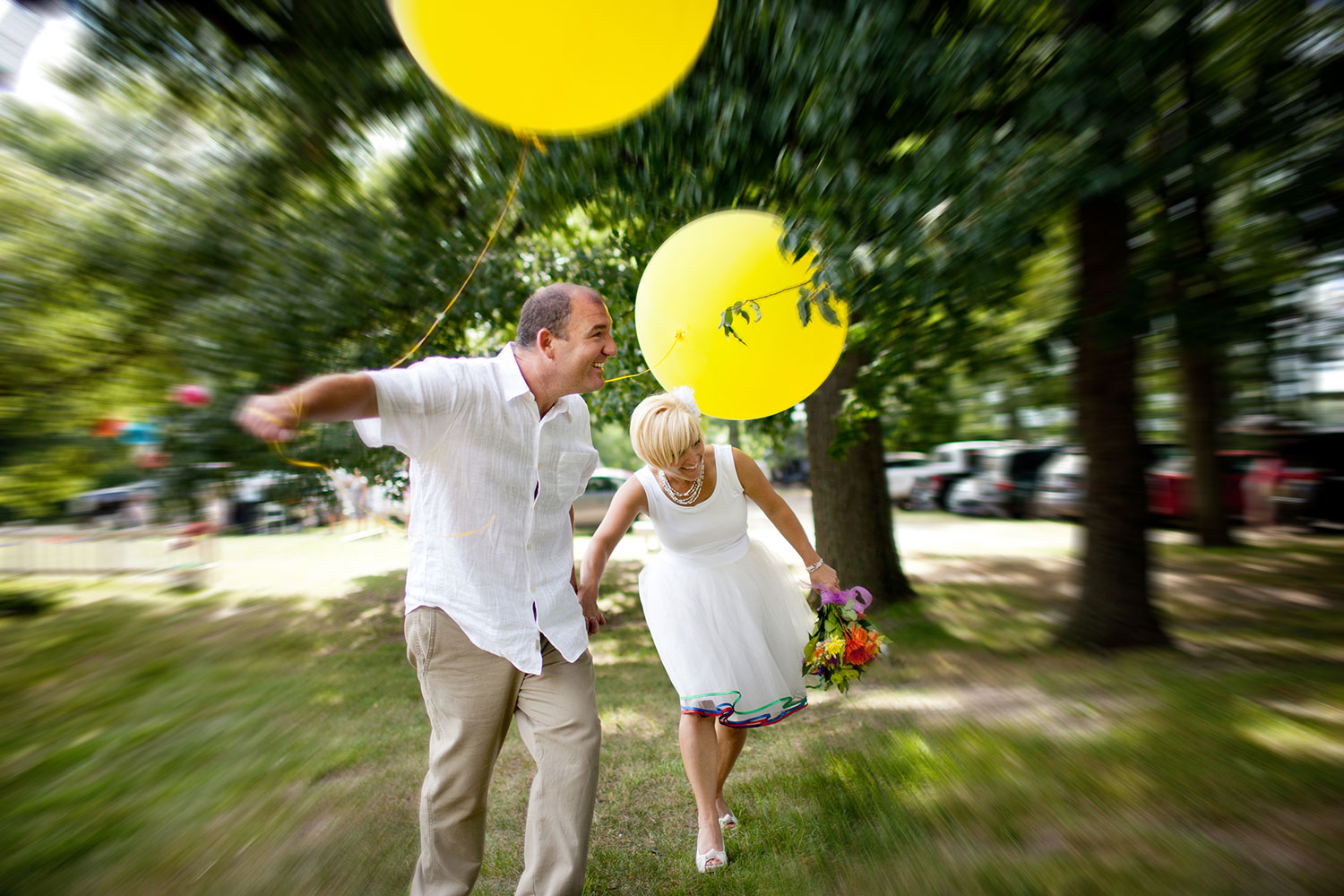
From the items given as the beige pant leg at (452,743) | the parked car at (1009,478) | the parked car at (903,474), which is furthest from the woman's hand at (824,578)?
the parked car at (903,474)

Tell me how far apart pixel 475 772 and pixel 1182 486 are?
13.5 metres

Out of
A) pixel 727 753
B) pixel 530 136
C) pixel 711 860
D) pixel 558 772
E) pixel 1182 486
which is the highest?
pixel 530 136

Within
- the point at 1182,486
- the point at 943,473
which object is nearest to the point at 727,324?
the point at 1182,486

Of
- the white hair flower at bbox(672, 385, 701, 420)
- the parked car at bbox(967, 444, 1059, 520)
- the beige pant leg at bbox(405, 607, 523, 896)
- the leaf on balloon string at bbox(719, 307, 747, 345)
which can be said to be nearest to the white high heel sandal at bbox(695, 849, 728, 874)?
the beige pant leg at bbox(405, 607, 523, 896)

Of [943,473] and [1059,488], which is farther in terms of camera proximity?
[943,473]

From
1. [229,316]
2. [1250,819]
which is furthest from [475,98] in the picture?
[1250,819]

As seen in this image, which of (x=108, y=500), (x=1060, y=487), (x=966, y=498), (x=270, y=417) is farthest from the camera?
(x=966, y=498)

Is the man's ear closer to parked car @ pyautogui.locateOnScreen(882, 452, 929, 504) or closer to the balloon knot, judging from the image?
the balloon knot

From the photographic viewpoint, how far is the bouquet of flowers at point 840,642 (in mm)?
3250

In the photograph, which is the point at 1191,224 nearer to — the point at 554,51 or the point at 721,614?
the point at 721,614

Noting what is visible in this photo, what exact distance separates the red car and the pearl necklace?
434 inches

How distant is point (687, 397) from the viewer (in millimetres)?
3252

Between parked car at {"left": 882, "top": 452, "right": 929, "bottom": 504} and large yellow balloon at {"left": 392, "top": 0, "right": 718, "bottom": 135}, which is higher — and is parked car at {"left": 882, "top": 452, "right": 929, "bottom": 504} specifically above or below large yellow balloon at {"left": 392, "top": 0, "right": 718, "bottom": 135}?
below

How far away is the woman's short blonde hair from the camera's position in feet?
9.87
